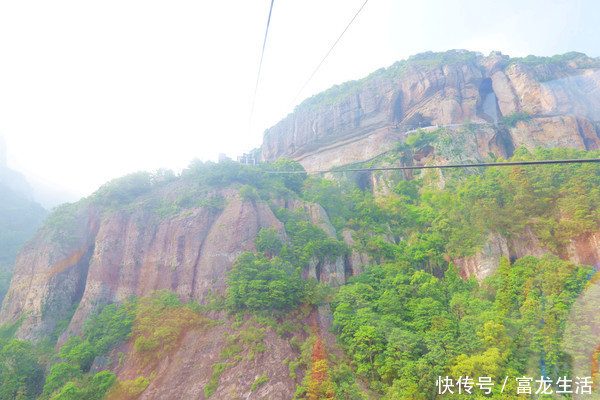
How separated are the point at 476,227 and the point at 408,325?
990cm

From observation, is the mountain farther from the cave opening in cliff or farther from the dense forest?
the cave opening in cliff

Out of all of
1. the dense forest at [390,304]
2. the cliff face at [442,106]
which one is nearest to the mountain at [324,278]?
the dense forest at [390,304]

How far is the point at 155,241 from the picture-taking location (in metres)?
20.2

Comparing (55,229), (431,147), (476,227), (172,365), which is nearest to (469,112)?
(431,147)

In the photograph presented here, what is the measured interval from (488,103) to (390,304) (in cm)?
3342

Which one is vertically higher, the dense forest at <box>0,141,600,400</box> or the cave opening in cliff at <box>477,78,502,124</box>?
the cave opening in cliff at <box>477,78,502,124</box>

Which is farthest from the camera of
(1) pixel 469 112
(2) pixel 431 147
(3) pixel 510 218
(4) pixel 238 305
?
(1) pixel 469 112

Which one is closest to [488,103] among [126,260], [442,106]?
[442,106]

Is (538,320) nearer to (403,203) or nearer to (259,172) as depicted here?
(403,203)

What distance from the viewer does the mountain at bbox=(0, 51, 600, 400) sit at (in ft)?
37.5

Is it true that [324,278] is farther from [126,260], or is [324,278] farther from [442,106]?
[442,106]

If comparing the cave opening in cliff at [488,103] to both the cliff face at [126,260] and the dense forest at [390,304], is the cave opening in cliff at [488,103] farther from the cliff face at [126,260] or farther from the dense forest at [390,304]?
the cliff face at [126,260]

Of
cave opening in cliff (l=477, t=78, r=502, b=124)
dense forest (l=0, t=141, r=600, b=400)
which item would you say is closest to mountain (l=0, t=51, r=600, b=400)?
dense forest (l=0, t=141, r=600, b=400)

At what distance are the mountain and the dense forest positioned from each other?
3.3 inches
